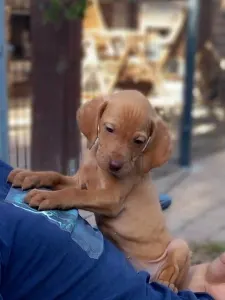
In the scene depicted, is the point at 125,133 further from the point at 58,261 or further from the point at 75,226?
the point at 58,261

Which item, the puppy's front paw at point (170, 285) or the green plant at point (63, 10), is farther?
the green plant at point (63, 10)

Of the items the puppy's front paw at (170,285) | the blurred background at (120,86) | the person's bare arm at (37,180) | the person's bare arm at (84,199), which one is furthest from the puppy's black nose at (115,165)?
the blurred background at (120,86)

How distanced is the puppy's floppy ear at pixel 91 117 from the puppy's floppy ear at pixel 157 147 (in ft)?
0.45

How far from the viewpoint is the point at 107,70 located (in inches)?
313

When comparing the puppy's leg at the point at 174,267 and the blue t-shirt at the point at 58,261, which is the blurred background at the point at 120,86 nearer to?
the puppy's leg at the point at 174,267

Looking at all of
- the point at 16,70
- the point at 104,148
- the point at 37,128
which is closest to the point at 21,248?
the point at 104,148

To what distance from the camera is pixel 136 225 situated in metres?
1.87

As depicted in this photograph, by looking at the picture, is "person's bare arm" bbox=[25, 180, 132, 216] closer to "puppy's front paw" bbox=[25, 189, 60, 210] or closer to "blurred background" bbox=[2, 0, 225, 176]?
"puppy's front paw" bbox=[25, 189, 60, 210]

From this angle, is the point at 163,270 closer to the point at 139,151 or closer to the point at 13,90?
the point at 139,151

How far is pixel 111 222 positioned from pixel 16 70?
681cm

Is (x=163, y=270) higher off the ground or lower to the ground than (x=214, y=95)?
higher

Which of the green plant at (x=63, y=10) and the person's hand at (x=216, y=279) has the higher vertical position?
the green plant at (x=63, y=10)

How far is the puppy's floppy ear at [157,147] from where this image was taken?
68.6 inches

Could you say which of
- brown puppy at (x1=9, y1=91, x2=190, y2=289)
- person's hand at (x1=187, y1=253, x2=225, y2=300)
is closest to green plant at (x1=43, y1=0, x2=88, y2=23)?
brown puppy at (x1=9, y1=91, x2=190, y2=289)
